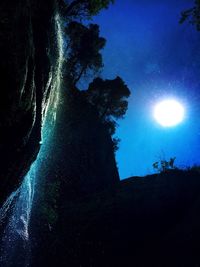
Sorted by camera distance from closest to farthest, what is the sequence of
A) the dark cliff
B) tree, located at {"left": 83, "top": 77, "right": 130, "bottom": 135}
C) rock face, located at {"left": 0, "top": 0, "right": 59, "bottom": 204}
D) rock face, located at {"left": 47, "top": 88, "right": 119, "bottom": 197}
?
rock face, located at {"left": 0, "top": 0, "right": 59, "bottom": 204}
the dark cliff
rock face, located at {"left": 47, "top": 88, "right": 119, "bottom": 197}
tree, located at {"left": 83, "top": 77, "right": 130, "bottom": 135}

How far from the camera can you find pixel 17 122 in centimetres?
710

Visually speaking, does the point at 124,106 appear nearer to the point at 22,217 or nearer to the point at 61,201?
the point at 61,201

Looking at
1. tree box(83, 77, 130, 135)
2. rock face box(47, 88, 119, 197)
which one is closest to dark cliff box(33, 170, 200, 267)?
rock face box(47, 88, 119, 197)

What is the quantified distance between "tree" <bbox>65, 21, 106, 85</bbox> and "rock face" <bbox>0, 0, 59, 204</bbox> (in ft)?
55.6

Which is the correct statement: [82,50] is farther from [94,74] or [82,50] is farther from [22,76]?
[22,76]

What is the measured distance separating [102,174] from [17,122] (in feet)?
75.1

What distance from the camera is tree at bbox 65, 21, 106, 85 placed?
2609 centimetres

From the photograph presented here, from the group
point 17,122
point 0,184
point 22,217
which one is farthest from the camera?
point 22,217

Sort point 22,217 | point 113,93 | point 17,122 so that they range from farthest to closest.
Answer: point 113,93
point 22,217
point 17,122

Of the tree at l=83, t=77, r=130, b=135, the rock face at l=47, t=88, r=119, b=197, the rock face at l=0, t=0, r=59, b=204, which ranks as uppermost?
the tree at l=83, t=77, r=130, b=135

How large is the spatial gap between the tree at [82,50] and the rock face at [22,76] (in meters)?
16.9

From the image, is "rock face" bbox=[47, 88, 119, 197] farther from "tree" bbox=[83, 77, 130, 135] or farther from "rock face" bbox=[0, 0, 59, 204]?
"rock face" bbox=[0, 0, 59, 204]

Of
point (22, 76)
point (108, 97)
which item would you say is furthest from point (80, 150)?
point (22, 76)

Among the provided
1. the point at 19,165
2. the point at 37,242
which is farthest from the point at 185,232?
the point at 19,165
